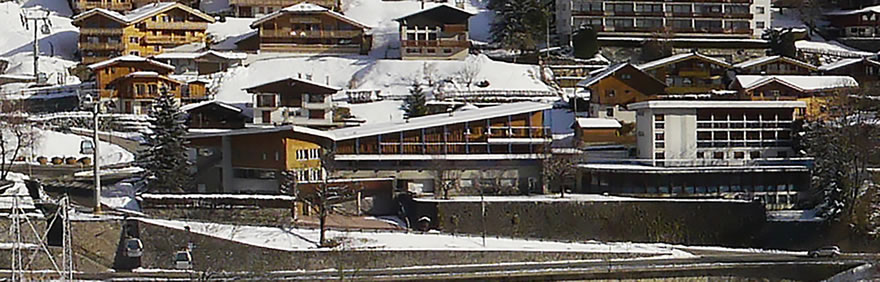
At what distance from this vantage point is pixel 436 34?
47781 millimetres

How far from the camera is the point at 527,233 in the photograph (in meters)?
28.1

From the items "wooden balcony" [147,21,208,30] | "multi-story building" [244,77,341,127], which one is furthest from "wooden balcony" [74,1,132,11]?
"multi-story building" [244,77,341,127]

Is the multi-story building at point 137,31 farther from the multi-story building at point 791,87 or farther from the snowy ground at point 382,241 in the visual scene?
the snowy ground at point 382,241

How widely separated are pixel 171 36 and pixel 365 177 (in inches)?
916

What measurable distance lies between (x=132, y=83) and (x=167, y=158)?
13.4 m

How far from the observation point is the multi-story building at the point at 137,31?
161 ft

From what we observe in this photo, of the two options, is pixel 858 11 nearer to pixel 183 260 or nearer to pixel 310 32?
pixel 310 32

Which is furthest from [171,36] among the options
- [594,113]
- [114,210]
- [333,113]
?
[114,210]

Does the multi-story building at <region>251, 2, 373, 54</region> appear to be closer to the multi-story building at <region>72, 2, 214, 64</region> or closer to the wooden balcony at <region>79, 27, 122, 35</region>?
the multi-story building at <region>72, 2, 214, 64</region>

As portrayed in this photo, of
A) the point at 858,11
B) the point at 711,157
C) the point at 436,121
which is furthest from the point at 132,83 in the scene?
the point at 858,11

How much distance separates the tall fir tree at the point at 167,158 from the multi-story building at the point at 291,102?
5261 mm

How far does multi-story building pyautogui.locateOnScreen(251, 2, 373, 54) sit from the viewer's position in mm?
48969

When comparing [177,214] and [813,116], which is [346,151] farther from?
[813,116]

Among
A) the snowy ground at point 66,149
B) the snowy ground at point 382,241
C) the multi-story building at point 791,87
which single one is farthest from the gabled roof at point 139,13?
the snowy ground at point 382,241
